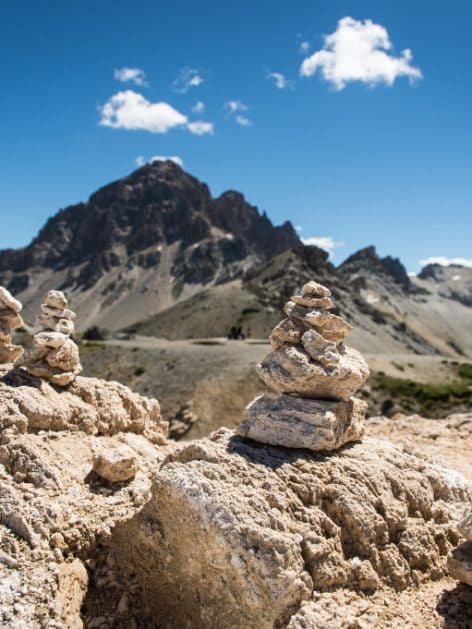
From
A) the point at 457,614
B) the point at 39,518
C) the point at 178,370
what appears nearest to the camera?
the point at 457,614

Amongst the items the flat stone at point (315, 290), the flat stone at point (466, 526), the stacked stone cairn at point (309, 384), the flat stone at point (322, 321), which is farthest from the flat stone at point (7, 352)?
the flat stone at point (466, 526)

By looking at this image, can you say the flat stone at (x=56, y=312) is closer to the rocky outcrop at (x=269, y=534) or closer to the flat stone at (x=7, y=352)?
the flat stone at (x=7, y=352)

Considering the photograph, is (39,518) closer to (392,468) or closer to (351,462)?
(351,462)

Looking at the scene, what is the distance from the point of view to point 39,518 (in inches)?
335

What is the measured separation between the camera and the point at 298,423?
9.55 meters

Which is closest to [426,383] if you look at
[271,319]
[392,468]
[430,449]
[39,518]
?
[271,319]

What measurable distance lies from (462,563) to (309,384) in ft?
12.1

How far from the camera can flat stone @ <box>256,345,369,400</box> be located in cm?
999

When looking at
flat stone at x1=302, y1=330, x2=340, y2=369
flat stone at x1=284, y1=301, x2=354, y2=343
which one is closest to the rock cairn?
flat stone at x1=284, y1=301, x2=354, y2=343

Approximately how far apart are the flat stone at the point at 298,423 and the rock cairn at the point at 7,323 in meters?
6.53

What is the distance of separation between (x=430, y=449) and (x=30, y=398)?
10.4m

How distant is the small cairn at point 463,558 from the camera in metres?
7.75

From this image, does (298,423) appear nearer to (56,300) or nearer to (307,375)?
(307,375)

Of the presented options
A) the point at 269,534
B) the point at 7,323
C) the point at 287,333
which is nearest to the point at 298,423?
the point at 287,333
